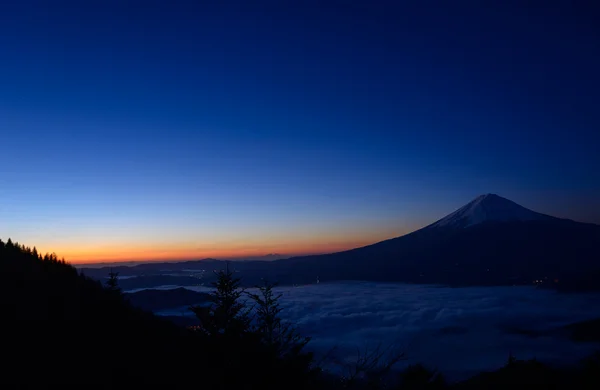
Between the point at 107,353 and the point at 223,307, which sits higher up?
the point at 107,353

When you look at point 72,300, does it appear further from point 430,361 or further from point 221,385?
point 430,361

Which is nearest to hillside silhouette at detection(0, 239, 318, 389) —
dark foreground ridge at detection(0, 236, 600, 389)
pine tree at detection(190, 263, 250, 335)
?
dark foreground ridge at detection(0, 236, 600, 389)

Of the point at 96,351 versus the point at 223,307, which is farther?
the point at 223,307

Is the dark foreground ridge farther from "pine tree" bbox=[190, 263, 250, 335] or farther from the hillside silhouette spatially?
"pine tree" bbox=[190, 263, 250, 335]

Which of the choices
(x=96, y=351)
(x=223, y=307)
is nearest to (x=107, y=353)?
(x=96, y=351)

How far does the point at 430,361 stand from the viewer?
609 feet

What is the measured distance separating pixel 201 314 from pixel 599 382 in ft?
248

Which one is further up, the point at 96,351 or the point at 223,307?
the point at 96,351

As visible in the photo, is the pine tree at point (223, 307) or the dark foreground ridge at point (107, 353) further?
the pine tree at point (223, 307)

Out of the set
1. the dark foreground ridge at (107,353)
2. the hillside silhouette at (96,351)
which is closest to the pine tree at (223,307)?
the dark foreground ridge at (107,353)

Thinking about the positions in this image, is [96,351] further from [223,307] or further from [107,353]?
[223,307]

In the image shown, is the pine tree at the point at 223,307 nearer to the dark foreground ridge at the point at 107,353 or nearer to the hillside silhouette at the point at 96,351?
the dark foreground ridge at the point at 107,353

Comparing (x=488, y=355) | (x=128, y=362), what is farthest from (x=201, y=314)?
(x=488, y=355)

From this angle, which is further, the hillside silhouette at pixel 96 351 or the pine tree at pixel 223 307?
the pine tree at pixel 223 307
